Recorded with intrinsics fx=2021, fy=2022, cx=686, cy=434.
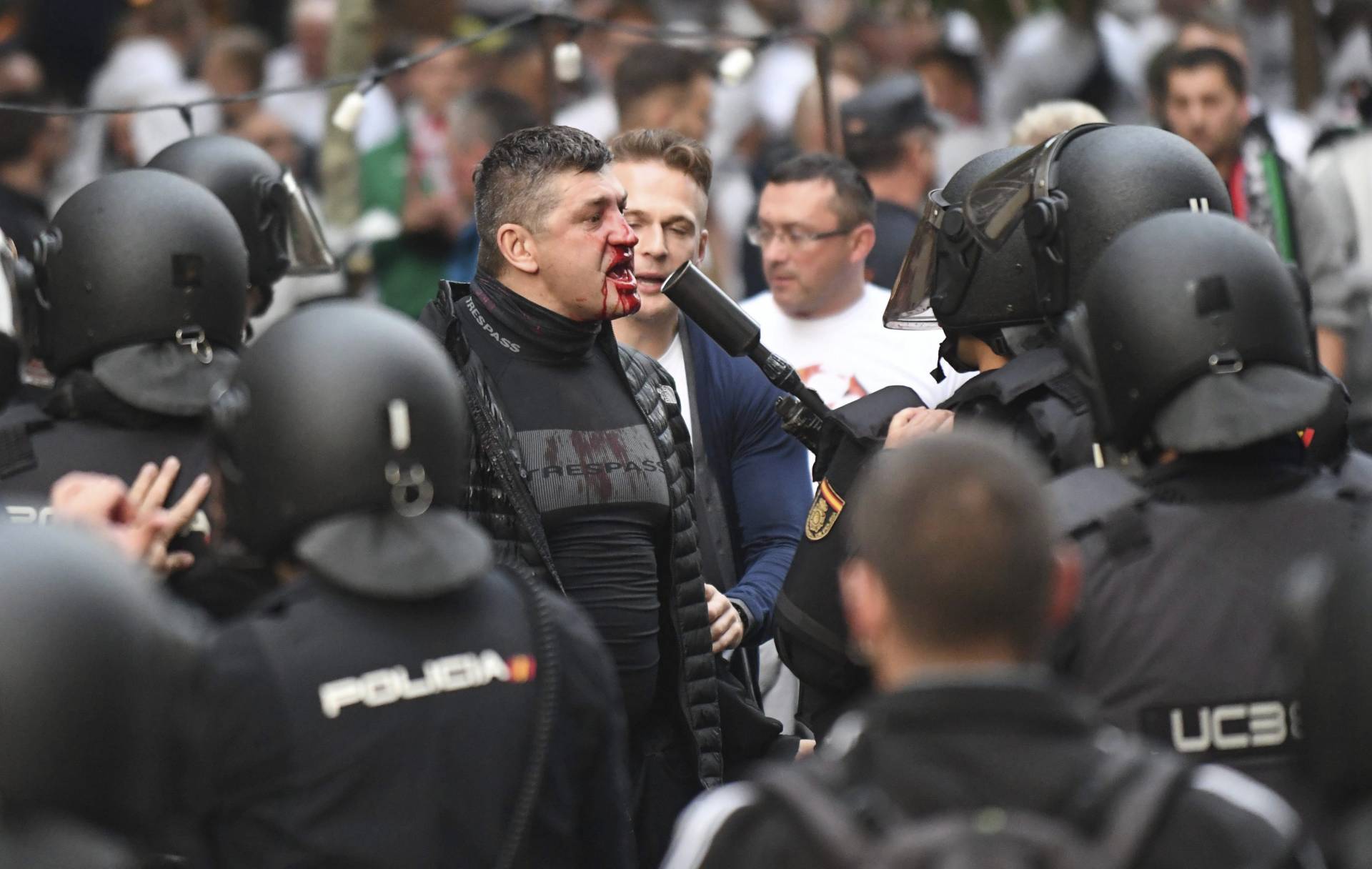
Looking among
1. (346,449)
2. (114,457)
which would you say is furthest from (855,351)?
(346,449)

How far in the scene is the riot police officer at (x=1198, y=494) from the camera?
330 cm

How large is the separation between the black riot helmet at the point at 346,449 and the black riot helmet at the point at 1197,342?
121 cm

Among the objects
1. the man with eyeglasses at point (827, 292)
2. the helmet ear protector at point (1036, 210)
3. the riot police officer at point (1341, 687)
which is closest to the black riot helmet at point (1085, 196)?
the helmet ear protector at point (1036, 210)

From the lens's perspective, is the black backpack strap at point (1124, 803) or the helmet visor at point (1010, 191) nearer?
the black backpack strap at point (1124, 803)

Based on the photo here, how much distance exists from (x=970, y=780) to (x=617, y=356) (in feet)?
8.61

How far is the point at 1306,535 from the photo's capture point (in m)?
3.39

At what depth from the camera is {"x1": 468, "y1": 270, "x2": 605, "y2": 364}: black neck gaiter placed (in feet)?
15.6

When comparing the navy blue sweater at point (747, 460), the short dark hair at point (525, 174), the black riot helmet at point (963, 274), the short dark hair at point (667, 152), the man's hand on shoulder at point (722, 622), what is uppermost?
the short dark hair at point (525, 174)

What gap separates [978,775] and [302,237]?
4.07 meters

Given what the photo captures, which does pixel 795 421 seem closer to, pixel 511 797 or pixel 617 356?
pixel 617 356

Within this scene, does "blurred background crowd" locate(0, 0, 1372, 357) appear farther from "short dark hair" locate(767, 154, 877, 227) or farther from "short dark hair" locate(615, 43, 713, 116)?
"short dark hair" locate(767, 154, 877, 227)

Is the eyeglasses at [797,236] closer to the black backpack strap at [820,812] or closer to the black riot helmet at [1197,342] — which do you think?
the black riot helmet at [1197,342]

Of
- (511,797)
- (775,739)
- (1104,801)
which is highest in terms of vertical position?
(1104,801)

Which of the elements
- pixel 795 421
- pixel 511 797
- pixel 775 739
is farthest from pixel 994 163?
pixel 511 797
